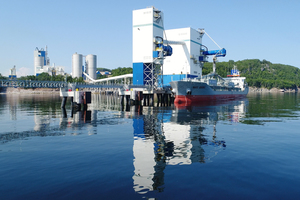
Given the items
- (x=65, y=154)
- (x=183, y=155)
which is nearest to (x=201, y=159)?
(x=183, y=155)

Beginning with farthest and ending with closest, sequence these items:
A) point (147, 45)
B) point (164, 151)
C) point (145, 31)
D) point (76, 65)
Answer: point (76, 65)
point (147, 45)
point (145, 31)
point (164, 151)

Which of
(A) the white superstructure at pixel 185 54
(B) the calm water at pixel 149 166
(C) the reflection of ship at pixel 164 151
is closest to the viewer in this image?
(B) the calm water at pixel 149 166

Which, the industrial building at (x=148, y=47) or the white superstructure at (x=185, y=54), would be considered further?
the white superstructure at (x=185, y=54)

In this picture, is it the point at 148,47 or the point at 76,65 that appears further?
the point at 76,65

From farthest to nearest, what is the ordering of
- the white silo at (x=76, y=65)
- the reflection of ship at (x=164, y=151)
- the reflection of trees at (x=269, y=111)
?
the white silo at (x=76, y=65)
the reflection of trees at (x=269, y=111)
the reflection of ship at (x=164, y=151)

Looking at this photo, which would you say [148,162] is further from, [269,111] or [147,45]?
[147,45]

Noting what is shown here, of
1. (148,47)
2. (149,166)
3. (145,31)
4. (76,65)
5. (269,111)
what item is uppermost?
(76,65)

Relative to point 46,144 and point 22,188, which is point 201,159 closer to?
point 22,188

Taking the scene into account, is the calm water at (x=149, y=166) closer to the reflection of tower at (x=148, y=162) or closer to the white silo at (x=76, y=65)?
the reflection of tower at (x=148, y=162)

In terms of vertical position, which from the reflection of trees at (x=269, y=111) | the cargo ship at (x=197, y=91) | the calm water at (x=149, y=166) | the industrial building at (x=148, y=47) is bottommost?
the calm water at (x=149, y=166)

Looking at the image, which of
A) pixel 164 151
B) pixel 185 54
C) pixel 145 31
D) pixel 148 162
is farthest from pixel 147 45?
pixel 148 162

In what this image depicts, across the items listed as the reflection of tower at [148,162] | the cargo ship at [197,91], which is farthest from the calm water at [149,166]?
the cargo ship at [197,91]

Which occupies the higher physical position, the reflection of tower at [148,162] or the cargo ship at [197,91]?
the cargo ship at [197,91]

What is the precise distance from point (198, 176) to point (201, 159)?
253 centimetres
